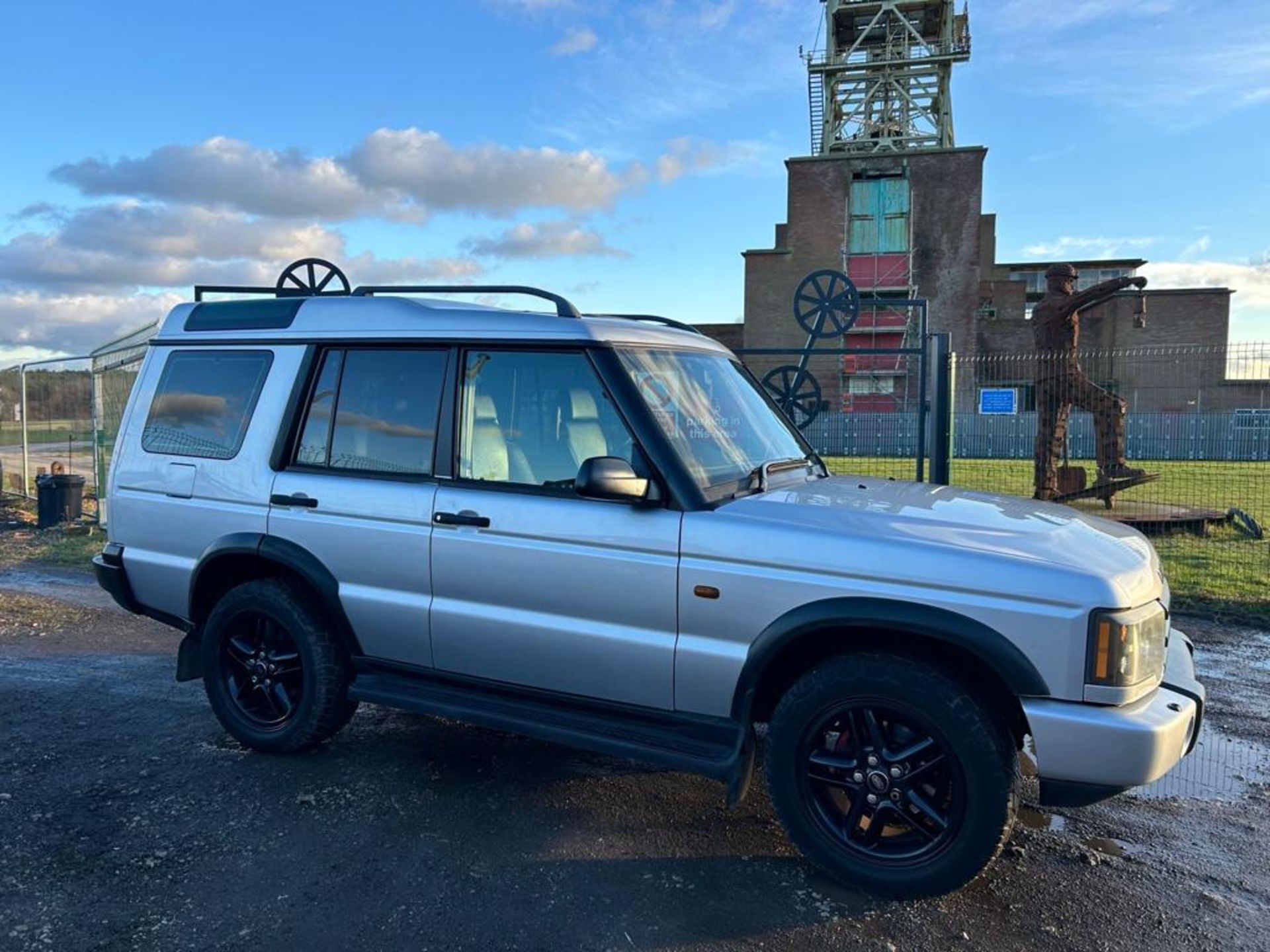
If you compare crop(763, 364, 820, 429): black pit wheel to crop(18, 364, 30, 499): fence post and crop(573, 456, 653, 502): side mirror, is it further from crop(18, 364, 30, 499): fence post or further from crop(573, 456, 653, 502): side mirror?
crop(18, 364, 30, 499): fence post

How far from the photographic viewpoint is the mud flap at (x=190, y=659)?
4.85 meters

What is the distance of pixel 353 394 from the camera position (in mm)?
4402

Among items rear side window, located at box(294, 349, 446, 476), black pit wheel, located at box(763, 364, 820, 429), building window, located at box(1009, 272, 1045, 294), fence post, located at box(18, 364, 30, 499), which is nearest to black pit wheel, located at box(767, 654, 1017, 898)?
rear side window, located at box(294, 349, 446, 476)

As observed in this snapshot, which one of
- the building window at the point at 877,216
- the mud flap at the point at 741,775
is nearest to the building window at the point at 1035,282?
the building window at the point at 877,216

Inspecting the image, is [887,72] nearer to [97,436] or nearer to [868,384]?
[868,384]

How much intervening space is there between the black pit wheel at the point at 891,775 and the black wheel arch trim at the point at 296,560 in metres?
2.10

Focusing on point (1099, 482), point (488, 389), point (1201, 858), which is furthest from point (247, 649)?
point (1099, 482)

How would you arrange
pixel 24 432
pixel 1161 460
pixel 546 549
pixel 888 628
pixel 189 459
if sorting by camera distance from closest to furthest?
pixel 888 628, pixel 546 549, pixel 189 459, pixel 24 432, pixel 1161 460

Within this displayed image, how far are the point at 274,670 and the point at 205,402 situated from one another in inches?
55.9

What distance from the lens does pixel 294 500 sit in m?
4.37

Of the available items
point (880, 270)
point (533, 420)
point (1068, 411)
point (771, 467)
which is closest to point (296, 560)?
point (533, 420)

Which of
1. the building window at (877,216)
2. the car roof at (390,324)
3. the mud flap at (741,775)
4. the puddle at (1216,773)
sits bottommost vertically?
the puddle at (1216,773)

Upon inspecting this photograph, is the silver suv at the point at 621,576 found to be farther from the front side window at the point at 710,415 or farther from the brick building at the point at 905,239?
the brick building at the point at 905,239

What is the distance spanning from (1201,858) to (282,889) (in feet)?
11.6
